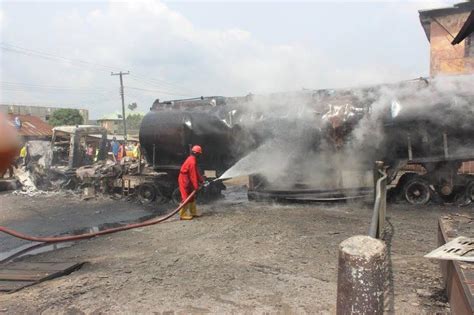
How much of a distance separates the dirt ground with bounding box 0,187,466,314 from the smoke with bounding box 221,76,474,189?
1.61 m

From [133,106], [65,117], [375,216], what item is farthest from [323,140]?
[133,106]

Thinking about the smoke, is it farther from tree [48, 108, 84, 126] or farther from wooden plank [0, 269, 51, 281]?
tree [48, 108, 84, 126]

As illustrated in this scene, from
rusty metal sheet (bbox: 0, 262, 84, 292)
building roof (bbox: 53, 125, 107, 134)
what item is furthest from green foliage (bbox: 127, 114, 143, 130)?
rusty metal sheet (bbox: 0, 262, 84, 292)

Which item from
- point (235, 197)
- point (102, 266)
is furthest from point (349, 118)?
point (102, 266)

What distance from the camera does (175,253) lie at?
20.7 ft

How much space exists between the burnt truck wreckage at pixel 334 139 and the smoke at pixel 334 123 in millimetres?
22

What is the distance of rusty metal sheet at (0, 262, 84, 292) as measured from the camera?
16.9 ft

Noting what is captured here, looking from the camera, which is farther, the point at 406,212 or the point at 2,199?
the point at 2,199

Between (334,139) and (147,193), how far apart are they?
18.9 feet

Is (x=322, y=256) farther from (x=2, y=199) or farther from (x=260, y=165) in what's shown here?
(x=2, y=199)

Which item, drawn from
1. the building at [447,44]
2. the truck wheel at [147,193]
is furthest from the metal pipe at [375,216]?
the building at [447,44]

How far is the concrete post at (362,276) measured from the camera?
2.68 m

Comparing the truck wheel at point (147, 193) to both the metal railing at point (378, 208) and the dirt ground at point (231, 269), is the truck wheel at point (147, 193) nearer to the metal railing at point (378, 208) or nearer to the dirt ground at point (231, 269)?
the dirt ground at point (231, 269)

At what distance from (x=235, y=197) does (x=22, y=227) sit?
5.65 metres
